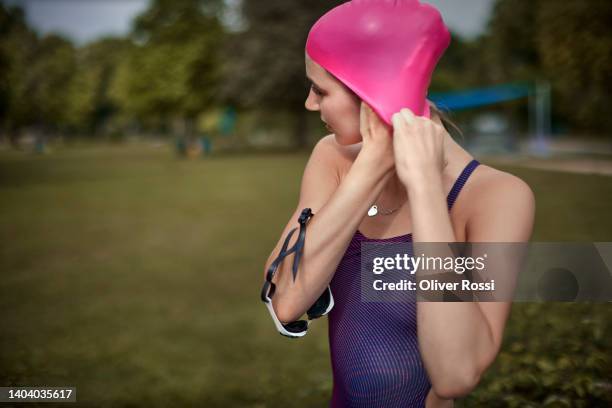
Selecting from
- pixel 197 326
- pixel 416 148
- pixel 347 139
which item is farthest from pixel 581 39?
pixel 416 148

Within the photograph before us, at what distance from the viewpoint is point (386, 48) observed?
122 centimetres

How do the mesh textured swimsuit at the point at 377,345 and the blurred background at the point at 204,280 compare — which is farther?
the blurred background at the point at 204,280

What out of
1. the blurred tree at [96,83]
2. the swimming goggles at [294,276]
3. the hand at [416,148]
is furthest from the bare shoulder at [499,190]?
the blurred tree at [96,83]

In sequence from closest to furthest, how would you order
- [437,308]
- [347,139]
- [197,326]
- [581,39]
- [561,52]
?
[437,308]
[347,139]
[197,326]
[581,39]
[561,52]

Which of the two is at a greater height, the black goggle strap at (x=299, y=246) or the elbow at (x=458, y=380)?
the black goggle strap at (x=299, y=246)

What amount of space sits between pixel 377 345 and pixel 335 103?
659 mm

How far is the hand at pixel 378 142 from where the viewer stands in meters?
1.23

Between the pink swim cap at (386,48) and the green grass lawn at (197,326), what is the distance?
3.86 ft

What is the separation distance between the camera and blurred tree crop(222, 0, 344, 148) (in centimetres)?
3425

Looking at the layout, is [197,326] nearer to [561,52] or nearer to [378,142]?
[378,142]

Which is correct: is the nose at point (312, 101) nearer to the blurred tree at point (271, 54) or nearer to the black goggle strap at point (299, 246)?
the black goggle strap at point (299, 246)

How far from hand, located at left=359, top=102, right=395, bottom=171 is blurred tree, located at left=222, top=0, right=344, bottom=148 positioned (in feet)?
107

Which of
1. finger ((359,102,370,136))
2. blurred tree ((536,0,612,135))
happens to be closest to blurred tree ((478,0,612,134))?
blurred tree ((536,0,612,135))

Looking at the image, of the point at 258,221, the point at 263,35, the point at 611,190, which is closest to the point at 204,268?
the point at 258,221
